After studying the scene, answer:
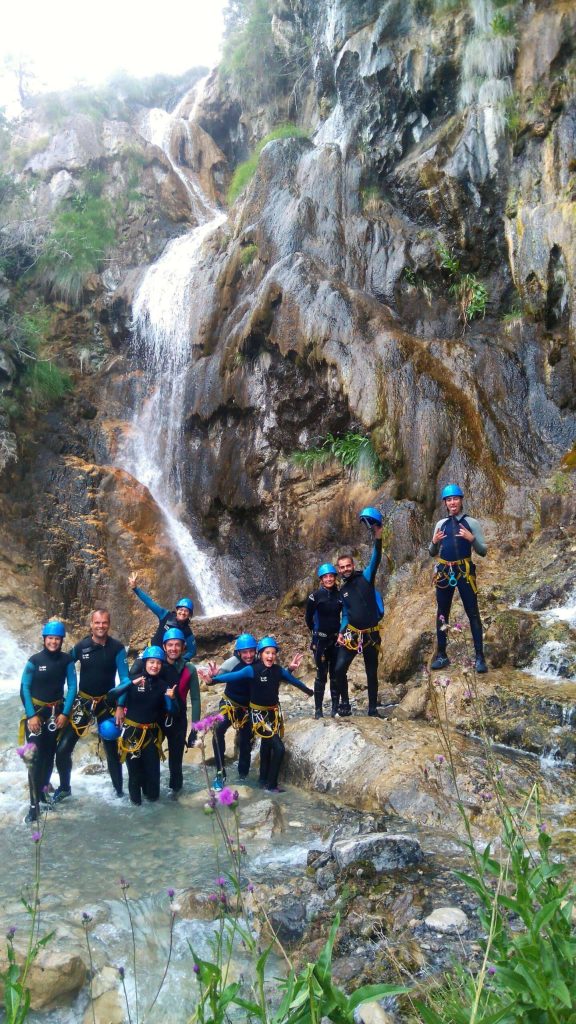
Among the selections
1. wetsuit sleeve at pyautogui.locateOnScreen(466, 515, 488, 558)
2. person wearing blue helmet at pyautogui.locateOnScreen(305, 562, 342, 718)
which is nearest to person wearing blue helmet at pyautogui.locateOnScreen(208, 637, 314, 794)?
person wearing blue helmet at pyautogui.locateOnScreen(305, 562, 342, 718)

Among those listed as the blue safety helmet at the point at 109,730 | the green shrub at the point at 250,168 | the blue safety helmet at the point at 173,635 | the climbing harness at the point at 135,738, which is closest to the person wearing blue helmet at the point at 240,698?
the blue safety helmet at the point at 173,635

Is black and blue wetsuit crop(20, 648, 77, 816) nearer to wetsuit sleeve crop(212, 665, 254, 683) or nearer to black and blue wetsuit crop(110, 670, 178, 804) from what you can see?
black and blue wetsuit crop(110, 670, 178, 804)

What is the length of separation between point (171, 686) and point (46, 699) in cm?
115

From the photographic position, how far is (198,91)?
1141 inches

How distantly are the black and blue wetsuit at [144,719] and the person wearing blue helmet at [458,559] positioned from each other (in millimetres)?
3034

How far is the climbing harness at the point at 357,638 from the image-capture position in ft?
24.0

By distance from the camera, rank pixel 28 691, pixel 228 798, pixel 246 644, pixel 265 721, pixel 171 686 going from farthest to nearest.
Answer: pixel 246 644 < pixel 265 721 < pixel 171 686 < pixel 28 691 < pixel 228 798

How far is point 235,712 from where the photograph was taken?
22.8ft

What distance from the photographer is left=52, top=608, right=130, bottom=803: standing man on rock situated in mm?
6652

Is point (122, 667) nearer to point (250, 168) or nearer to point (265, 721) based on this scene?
point (265, 721)

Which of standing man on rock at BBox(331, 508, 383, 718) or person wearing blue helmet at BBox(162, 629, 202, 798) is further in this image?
standing man on rock at BBox(331, 508, 383, 718)

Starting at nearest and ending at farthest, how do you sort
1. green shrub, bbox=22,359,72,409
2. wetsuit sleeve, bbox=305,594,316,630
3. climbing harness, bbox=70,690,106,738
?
climbing harness, bbox=70,690,106,738, wetsuit sleeve, bbox=305,594,316,630, green shrub, bbox=22,359,72,409

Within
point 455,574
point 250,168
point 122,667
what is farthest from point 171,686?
point 250,168

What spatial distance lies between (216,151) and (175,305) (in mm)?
12440
